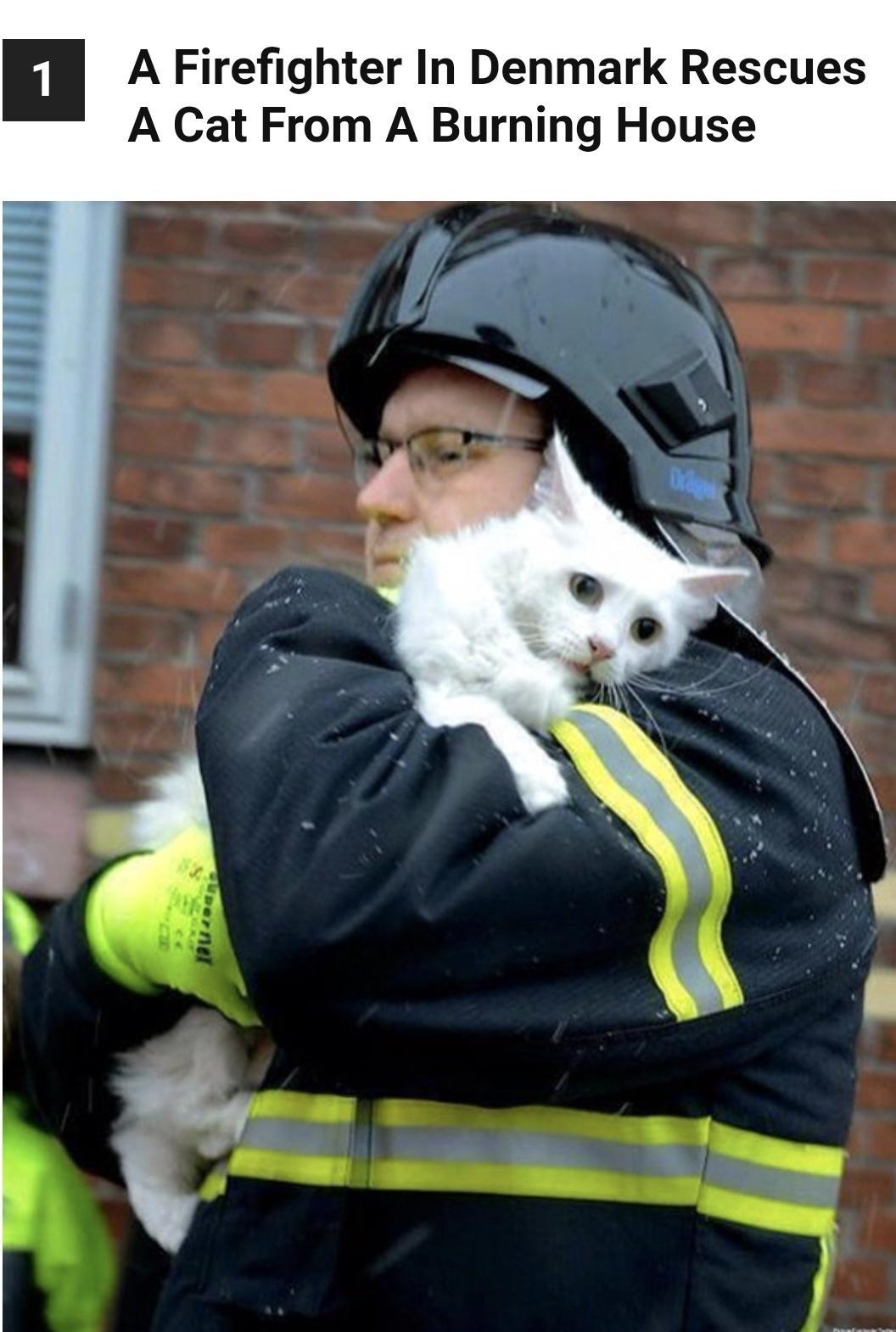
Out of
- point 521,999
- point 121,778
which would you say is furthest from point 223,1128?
point 121,778

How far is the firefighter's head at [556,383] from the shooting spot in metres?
1.99

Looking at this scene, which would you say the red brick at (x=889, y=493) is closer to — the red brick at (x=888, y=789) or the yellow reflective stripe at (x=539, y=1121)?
the red brick at (x=888, y=789)

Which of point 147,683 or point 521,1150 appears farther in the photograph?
point 147,683

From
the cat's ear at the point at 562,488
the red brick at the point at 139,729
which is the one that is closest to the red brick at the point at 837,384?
the red brick at the point at 139,729

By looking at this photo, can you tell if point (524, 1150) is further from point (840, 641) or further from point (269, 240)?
point (269, 240)

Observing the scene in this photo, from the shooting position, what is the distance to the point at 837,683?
12.4ft

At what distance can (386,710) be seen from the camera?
1.65m

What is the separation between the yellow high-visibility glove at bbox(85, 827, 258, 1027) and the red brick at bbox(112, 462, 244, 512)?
1.92 meters

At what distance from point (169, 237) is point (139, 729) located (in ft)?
3.17

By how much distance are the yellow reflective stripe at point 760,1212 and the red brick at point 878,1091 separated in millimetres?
2084
